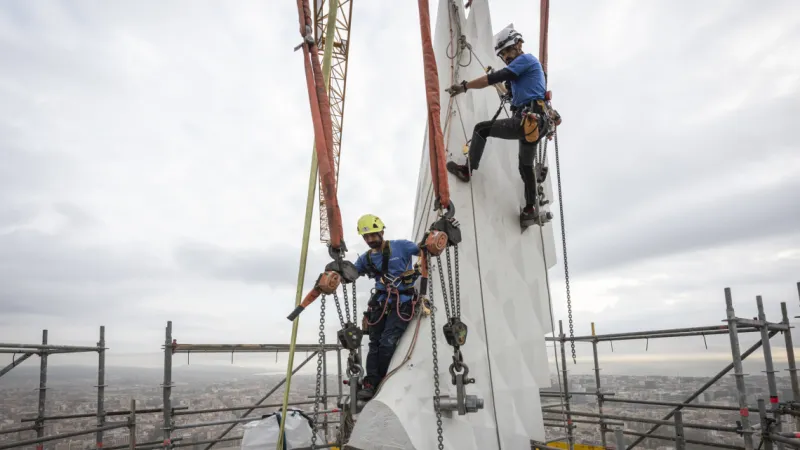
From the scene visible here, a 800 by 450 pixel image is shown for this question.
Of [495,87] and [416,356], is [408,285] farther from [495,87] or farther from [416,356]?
[495,87]

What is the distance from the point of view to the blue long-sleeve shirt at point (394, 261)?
4.64 m

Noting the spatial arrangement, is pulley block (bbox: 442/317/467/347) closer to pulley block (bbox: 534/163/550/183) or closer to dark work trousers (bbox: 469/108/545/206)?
dark work trousers (bbox: 469/108/545/206)

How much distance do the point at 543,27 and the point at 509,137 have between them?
237cm

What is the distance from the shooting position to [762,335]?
18.0 feet

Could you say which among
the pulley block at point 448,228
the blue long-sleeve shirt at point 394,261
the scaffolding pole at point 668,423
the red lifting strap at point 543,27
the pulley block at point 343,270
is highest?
the red lifting strap at point 543,27

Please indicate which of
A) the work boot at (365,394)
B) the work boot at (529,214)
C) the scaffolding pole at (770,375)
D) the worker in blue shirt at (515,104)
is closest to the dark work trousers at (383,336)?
the work boot at (365,394)

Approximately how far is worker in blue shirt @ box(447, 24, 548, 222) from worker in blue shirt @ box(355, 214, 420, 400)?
102cm

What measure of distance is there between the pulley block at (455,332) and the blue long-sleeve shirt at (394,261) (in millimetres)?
962

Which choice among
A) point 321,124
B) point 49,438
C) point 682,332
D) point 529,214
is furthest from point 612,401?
point 49,438

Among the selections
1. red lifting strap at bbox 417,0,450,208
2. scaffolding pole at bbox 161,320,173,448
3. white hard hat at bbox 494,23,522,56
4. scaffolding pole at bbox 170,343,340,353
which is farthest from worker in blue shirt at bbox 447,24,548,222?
scaffolding pole at bbox 161,320,173,448

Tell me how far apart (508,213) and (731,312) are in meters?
2.78

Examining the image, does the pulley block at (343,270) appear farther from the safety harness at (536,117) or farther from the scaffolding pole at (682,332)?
the scaffolding pole at (682,332)

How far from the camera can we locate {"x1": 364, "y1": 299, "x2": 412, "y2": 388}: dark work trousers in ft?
14.6

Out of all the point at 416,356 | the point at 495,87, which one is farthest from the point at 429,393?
the point at 495,87
